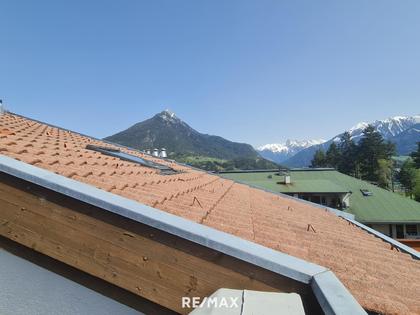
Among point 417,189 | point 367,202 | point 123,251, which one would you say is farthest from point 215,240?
point 417,189

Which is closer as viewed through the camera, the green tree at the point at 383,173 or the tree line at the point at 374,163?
the green tree at the point at 383,173

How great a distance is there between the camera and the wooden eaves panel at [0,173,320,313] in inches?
71.6

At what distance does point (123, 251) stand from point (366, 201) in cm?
3153

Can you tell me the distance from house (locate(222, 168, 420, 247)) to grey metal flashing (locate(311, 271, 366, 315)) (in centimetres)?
2244

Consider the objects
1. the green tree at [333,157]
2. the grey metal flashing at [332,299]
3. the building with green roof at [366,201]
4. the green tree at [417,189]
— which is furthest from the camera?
the green tree at [333,157]

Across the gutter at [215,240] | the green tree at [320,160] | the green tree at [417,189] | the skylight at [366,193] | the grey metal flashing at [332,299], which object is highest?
the green tree at [320,160]

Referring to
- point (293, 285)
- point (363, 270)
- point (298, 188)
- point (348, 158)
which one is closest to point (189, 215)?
point (293, 285)

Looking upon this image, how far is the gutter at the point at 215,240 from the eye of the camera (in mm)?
1605

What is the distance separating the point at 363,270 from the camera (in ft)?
8.52

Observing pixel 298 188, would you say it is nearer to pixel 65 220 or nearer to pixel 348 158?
pixel 65 220

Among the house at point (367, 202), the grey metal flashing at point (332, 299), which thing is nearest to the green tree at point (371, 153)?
the house at point (367, 202)

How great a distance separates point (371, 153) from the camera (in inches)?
3297

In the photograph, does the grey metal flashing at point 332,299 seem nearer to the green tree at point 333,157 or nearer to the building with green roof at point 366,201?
the building with green roof at point 366,201

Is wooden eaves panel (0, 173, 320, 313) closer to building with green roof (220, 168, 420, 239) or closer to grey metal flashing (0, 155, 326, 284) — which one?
grey metal flashing (0, 155, 326, 284)
